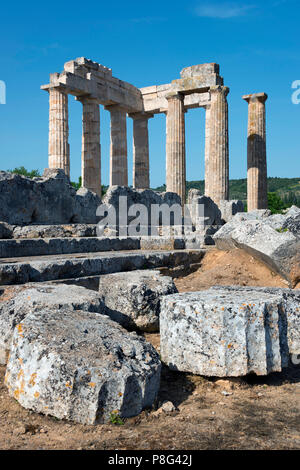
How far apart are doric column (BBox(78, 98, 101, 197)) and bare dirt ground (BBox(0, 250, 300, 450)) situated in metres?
18.9

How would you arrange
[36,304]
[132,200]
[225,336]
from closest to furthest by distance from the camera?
1. [225,336]
2. [36,304]
3. [132,200]

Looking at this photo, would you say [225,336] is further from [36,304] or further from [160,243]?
[160,243]

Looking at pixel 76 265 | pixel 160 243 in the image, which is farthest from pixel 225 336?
pixel 160 243

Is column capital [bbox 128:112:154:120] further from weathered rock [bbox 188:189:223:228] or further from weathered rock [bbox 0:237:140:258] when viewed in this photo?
weathered rock [bbox 0:237:140:258]

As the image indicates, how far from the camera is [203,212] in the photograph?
48.0 ft

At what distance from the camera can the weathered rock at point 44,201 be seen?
897 cm

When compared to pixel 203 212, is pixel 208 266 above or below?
below

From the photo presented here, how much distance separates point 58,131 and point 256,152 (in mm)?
9891

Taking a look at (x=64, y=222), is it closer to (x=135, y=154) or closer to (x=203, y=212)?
(x=203, y=212)

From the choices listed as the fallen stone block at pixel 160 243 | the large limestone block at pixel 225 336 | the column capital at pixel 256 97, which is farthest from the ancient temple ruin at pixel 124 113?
the large limestone block at pixel 225 336

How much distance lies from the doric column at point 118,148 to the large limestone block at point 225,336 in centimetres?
2052

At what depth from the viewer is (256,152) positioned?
918 inches
